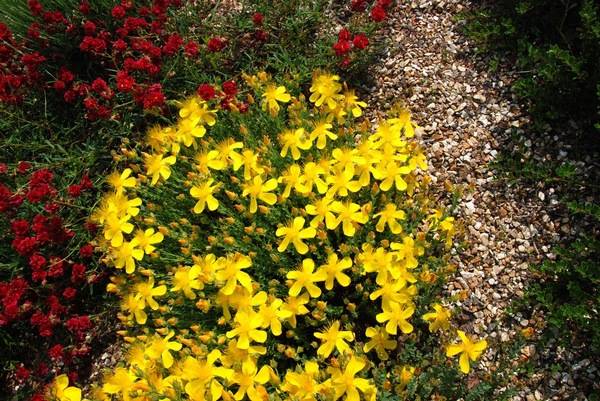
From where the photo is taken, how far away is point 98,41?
374cm

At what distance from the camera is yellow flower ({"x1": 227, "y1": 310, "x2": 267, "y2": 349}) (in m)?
2.57

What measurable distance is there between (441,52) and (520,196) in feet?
4.34

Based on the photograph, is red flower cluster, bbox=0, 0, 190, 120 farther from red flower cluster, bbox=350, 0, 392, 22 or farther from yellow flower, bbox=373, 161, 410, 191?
yellow flower, bbox=373, 161, 410, 191

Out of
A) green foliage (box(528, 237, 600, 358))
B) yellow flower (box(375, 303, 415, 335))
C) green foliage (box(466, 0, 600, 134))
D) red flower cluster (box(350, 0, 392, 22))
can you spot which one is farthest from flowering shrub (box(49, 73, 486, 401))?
green foliage (box(466, 0, 600, 134))

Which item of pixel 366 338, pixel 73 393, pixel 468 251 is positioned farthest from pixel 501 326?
pixel 73 393

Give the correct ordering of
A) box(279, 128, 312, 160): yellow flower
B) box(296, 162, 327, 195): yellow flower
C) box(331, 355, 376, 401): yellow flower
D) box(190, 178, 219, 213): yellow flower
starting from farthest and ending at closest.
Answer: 1. box(279, 128, 312, 160): yellow flower
2. box(190, 178, 219, 213): yellow flower
3. box(296, 162, 327, 195): yellow flower
4. box(331, 355, 376, 401): yellow flower

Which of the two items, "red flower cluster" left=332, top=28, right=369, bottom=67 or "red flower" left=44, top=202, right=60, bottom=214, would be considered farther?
"red flower cluster" left=332, top=28, right=369, bottom=67

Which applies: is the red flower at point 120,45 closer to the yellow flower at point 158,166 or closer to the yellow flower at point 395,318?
the yellow flower at point 158,166

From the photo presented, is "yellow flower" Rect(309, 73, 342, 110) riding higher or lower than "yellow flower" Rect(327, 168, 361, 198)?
higher

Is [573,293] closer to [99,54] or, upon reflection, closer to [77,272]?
[77,272]

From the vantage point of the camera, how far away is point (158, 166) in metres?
3.27

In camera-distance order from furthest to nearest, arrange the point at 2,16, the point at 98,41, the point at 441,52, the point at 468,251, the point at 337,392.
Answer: the point at 2,16 → the point at 441,52 → the point at 98,41 → the point at 468,251 → the point at 337,392

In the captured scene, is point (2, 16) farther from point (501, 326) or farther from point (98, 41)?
point (501, 326)

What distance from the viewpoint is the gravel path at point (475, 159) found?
3105mm
